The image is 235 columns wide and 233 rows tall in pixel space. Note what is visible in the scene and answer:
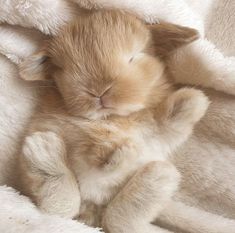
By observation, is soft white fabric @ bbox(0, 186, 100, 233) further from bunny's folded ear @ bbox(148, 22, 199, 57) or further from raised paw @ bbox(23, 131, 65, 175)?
bunny's folded ear @ bbox(148, 22, 199, 57)

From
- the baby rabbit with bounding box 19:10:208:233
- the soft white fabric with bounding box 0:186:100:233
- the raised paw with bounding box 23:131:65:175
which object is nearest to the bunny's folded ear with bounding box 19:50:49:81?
the baby rabbit with bounding box 19:10:208:233

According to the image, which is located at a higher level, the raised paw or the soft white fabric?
the raised paw

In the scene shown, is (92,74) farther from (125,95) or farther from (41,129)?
(41,129)

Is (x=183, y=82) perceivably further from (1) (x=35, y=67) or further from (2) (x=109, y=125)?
(1) (x=35, y=67)

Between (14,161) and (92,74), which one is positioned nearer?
(92,74)

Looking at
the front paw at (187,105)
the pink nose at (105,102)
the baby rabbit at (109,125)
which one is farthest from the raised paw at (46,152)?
the front paw at (187,105)

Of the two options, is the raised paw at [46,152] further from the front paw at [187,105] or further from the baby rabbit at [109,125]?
the front paw at [187,105]

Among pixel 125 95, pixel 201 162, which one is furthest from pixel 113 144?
pixel 201 162

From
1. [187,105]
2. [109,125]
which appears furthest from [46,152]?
[187,105]
